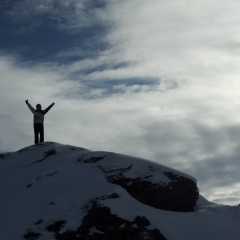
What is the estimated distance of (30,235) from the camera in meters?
14.4

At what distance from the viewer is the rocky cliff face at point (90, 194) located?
14445 mm

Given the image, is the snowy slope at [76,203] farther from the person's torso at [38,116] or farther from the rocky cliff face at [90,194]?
the person's torso at [38,116]

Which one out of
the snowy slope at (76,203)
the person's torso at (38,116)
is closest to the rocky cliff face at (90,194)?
the snowy slope at (76,203)

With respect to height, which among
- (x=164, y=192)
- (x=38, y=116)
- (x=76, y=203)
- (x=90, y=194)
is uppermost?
(x=38, y=116)

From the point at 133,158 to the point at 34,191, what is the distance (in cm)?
403

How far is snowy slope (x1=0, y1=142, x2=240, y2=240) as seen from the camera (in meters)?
14.7

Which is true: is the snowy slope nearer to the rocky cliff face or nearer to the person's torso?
the rocky cliff face

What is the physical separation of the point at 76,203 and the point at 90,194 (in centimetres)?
64

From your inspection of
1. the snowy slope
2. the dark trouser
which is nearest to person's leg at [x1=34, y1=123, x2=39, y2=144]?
the dark trouser

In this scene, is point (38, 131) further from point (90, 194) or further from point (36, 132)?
point (90, 194)

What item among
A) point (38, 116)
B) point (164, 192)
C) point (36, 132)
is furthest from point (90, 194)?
point (36, 132)

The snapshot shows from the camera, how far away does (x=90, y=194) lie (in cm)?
1600

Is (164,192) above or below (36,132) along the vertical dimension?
below

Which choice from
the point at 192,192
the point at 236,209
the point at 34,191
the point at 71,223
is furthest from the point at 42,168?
the point at 236,209
